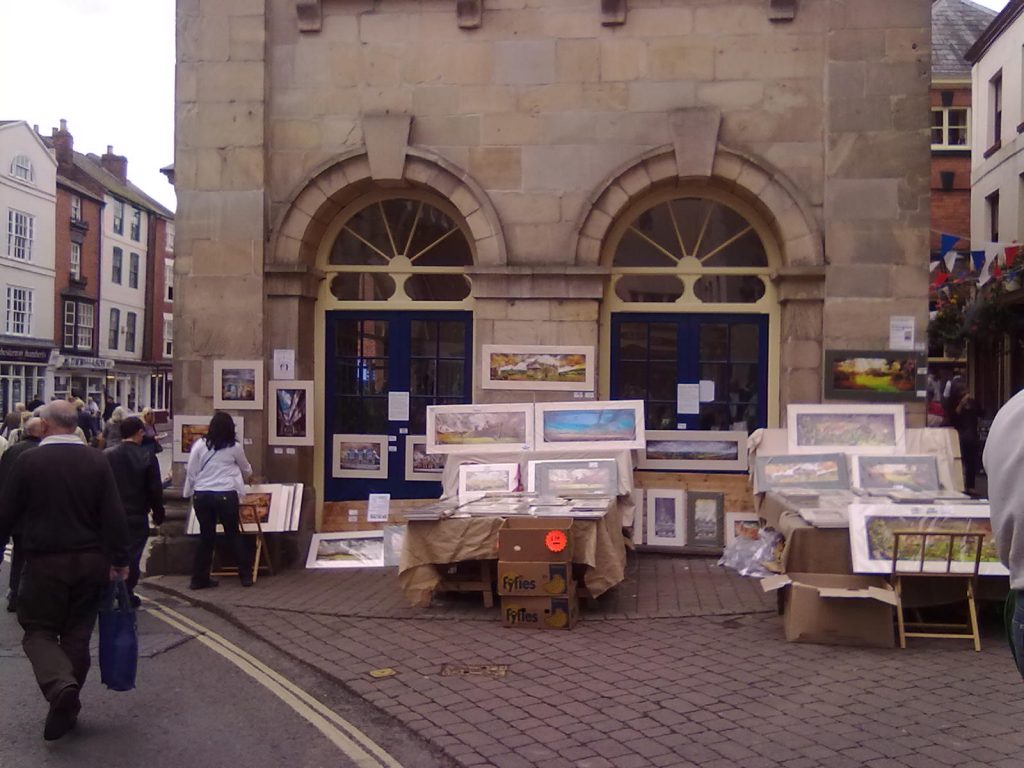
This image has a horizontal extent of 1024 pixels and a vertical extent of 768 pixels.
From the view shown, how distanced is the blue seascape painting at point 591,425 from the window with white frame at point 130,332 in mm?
49600

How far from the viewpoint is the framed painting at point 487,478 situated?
966cm

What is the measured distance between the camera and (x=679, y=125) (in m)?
10.3

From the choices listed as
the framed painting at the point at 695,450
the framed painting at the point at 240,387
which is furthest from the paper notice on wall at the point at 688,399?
the framed painting at the point at 240,387

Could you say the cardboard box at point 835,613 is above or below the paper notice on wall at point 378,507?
below

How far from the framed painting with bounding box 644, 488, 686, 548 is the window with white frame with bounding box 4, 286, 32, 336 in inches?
1600

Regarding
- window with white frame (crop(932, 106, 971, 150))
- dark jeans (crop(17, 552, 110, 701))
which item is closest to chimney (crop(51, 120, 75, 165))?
window with white frame (crop(932, 106, 971, 150))

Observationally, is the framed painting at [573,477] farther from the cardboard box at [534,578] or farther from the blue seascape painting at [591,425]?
the cardboard box at [534,578]

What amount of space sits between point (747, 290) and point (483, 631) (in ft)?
16.5

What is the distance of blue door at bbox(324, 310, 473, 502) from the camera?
11078mm

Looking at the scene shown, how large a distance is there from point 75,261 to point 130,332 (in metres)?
6.93

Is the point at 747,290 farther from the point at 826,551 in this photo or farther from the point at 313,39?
the point at 313,39

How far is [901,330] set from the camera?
10.0 m

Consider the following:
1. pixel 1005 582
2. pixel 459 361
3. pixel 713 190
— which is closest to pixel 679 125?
pixel 713 190

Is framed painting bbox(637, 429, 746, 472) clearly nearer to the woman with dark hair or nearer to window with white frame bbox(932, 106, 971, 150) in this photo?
the woman with dark hair
